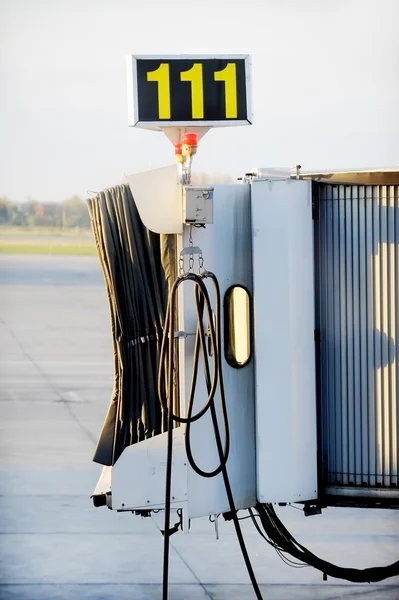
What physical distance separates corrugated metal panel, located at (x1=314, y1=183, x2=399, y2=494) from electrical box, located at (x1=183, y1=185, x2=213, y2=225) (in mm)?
769

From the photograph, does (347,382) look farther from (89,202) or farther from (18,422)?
(18,422)

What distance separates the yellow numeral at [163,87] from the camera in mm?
6477

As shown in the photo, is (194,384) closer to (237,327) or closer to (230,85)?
(237,327)

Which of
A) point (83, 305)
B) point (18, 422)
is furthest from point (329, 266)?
point (83, 305)

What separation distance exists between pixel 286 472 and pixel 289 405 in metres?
0.40

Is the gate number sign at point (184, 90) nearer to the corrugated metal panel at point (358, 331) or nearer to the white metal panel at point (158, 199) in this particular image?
the white metal panel at point (158, 199)

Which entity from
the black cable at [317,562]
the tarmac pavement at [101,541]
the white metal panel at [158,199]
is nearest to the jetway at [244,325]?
the white metal panel at [158,199]

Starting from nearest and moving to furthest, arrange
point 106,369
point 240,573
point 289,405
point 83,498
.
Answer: point 289,405 → point 240,573 → point 83,498 → point 106,369

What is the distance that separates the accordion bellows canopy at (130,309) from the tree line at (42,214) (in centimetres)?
5077

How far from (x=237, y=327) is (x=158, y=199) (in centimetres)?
91

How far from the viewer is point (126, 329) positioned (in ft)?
22.3

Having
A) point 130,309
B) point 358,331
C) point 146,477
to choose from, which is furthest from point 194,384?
point 358,331

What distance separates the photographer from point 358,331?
22.0ft

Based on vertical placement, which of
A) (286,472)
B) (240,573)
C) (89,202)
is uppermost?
(89,202)
